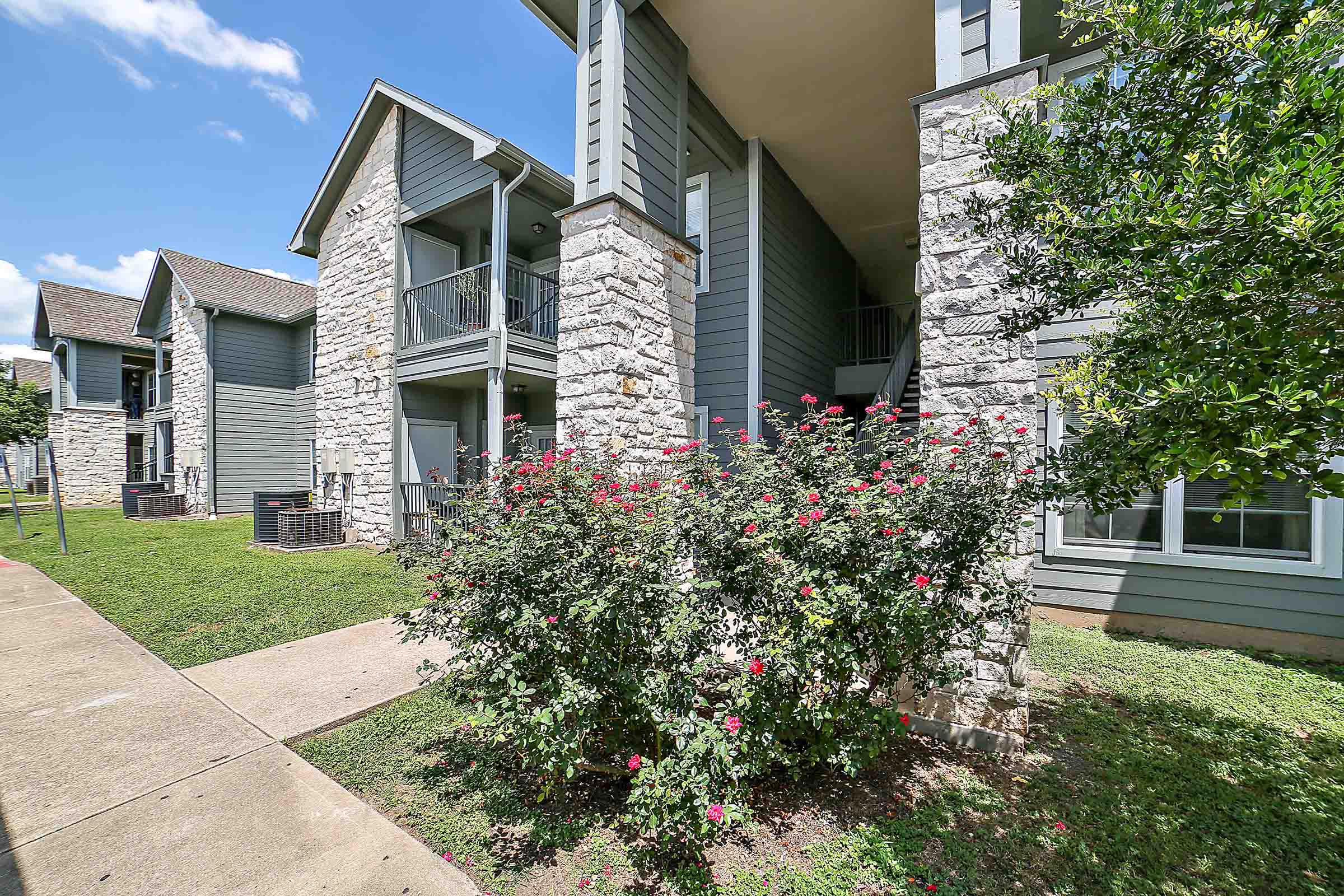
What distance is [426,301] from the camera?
9062mm

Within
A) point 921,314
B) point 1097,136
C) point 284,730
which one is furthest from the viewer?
point 921,314

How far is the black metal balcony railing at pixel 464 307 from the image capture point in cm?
839

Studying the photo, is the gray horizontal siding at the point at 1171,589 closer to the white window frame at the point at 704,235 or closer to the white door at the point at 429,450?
the white window frame at the point at 704,235

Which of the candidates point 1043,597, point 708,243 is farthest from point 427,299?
point 1043,597

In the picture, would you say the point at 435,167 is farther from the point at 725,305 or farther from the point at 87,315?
the point at 87,315

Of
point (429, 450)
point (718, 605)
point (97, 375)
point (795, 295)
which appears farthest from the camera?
point (97, 375)

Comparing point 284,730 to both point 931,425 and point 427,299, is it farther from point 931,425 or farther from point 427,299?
point 427,299

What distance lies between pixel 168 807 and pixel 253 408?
1384 centimetres

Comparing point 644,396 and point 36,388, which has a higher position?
point 36,388

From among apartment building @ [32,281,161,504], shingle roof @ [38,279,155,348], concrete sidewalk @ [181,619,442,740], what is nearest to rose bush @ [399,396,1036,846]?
concrete sidewalk @ [181,619,442,740]

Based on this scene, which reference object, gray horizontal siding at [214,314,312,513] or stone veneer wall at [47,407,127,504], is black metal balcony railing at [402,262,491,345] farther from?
stone veneer wall at [47,407,127,504]

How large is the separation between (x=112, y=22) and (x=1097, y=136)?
51.0ft

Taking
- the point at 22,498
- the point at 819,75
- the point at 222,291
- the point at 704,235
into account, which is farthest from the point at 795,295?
the point at 22,498

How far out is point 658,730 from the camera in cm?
209
